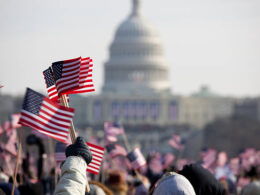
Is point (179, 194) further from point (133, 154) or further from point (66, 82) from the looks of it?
point (133, 154)

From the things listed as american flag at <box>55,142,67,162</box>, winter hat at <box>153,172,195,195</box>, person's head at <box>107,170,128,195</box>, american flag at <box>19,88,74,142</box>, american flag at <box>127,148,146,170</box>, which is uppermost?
american flag at <box>19,88,74,142</box>

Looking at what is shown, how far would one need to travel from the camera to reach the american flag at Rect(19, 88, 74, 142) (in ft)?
32.1

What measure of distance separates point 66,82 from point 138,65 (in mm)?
172066

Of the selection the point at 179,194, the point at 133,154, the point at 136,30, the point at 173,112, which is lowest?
the point at 173,112

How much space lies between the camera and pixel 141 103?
186625 mm

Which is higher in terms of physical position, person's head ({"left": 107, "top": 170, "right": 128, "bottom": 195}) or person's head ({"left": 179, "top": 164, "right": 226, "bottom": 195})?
person's head ({"left": 179, "top": 164, "right": 226, "bottom": 195})

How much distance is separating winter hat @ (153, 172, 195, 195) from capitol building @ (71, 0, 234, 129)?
564ft

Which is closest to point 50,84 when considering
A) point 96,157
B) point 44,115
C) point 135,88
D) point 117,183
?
point 44,115

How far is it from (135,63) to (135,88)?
6.27m

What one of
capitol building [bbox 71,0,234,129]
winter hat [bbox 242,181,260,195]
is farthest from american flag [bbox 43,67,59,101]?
capitol building [bbox 71,0,234,129]

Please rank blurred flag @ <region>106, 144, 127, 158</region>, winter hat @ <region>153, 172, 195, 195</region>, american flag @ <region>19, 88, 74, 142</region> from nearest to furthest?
winter hat @ <region>153, 172, 195, 195</region>
american flag @ <region>19, 88, 74, 142</region>
blurred flag @ <region>106, 144, 127, 158</region>

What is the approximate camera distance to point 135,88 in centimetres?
18662

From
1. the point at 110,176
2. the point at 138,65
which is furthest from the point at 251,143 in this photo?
the point at 110,176

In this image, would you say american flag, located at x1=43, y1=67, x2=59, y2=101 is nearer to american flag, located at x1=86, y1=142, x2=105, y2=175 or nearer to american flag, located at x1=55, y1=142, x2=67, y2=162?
american flag, located at x1=86, y1=142, x2=105, y2=175
